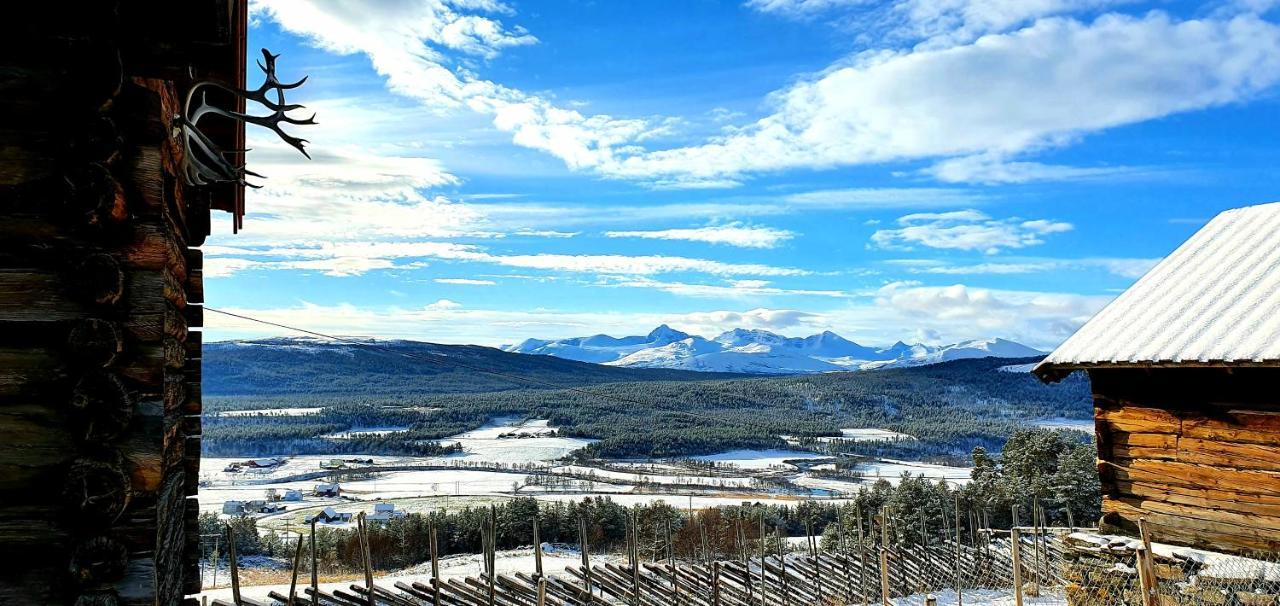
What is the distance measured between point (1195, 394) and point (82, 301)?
11681mm

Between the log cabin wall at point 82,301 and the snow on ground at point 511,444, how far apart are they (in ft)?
340

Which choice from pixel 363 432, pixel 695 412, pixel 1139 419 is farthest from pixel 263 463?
pixel 1139 419

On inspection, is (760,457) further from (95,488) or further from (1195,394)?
(95,488)

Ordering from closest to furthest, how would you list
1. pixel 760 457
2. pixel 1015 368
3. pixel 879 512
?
1. pixel 879 512
2. pixel 760 457
3. pixel 1015 368

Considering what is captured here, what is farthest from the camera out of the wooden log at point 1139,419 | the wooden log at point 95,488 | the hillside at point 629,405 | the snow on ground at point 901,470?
the hillside at point 629,405

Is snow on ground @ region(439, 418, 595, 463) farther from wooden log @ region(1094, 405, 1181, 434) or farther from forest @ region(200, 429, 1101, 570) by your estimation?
wooden log @ region(1094, 405, 1181, 434)

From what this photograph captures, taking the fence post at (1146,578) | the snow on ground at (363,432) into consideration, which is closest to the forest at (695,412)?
the snow on ground at (363,432)

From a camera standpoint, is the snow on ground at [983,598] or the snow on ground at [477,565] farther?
the snow on ground at [477,565]

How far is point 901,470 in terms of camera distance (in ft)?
326

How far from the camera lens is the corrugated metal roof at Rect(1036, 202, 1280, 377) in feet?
31.8

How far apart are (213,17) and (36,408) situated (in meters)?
1.80

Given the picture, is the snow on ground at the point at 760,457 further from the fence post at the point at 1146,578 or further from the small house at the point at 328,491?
the fence post at the point at 1146,578

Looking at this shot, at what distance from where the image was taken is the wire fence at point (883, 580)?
9875mm

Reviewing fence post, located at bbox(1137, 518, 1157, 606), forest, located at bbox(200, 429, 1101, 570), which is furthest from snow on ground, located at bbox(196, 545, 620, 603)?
fence post, located at bbox(1137, 518, 1157, 606)
